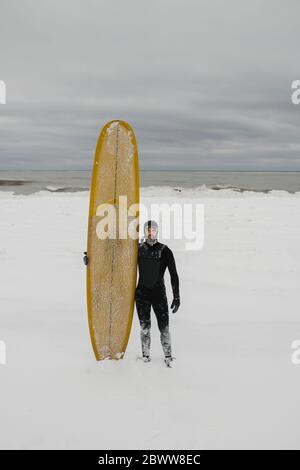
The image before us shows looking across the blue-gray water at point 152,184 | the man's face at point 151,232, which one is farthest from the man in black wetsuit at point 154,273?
the blue-gray water at point 152,184

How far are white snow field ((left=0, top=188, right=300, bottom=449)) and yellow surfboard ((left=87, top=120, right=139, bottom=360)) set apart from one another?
36cm

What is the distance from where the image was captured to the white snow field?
133 inches

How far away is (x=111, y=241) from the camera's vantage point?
462cm

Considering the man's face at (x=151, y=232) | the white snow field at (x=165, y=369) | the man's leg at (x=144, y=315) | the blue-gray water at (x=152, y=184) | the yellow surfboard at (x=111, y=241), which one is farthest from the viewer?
the blue-gray water at (x=152, y=184)

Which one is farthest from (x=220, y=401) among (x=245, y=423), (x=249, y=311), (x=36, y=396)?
(x=249, y=311)

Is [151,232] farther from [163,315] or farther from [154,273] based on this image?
[163,315]

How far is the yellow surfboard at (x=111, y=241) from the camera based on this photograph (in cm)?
460

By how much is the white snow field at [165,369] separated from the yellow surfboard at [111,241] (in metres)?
0.36

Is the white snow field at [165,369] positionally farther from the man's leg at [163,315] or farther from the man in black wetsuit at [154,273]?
the man in black wetsuit at [154,273]

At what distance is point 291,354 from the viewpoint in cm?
481

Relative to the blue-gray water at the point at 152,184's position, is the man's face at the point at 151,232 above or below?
below

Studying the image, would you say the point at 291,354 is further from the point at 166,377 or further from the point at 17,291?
the point at 17,291

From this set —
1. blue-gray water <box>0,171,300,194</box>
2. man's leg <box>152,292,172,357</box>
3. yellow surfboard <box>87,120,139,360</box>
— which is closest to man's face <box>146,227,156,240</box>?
yellow surfboard <box>87,120,139,360</box>

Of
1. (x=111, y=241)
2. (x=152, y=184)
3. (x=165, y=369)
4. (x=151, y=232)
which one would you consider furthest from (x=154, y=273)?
(x=152, y=184)
